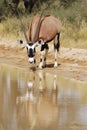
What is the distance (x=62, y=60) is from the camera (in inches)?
666

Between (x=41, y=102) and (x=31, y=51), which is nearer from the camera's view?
(x=41, y=102)

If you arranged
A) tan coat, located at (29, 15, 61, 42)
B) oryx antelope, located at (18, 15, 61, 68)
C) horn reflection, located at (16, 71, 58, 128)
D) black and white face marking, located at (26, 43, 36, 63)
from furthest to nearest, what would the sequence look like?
tan coat, located at (29, 15, 61, 42), oryx antelope, located at (18, 15, 61, 68), black and white face marking, located at (26, 43, 36, 63), horn reflection, located at (16, 71, 58, 128)

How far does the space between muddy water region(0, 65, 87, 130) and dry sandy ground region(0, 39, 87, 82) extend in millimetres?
672

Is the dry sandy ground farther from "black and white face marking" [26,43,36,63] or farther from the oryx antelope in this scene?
"black and white face marking" [26,43,36,63]

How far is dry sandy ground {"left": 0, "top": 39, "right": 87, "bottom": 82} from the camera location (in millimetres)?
14281

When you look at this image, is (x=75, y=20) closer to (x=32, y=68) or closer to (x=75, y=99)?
(x=32, y=68)

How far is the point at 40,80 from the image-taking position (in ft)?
42.6

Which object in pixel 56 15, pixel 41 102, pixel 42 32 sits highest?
pixel 42 32

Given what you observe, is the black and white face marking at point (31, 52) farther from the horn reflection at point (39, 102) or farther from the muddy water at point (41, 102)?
the horn reflection at point (39, 102)

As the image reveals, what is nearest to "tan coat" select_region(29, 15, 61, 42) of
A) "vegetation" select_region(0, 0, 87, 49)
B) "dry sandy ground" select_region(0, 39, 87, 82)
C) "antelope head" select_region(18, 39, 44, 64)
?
"antelope head" select_region(18, 39, 44, 64)

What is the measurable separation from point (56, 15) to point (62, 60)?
8368 millimetres

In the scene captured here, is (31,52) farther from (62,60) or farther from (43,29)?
(62,60)

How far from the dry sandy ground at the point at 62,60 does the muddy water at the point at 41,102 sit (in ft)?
2.20

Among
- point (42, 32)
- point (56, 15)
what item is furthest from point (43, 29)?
point (56, 15)
